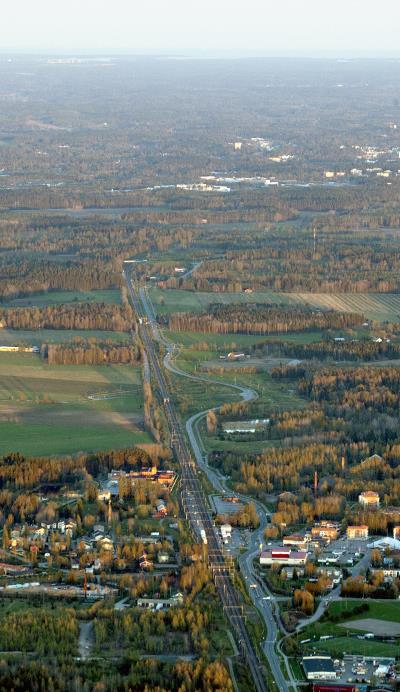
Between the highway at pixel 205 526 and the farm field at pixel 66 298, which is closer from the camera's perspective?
the highway at pixel 205 526

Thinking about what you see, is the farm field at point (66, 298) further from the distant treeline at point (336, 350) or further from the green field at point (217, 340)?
the distant treeline at point (336, 350)

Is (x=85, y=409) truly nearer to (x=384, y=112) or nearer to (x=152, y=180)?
(x=152, y=180)

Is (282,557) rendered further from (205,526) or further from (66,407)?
(66,407)

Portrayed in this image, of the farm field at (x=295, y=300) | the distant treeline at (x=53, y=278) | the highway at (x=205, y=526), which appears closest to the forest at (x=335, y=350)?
the highway at (x=205, y=526)

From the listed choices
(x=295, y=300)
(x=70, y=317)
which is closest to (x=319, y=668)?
(x=70, y=317)

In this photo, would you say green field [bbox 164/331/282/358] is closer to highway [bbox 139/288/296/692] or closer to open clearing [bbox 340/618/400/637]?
highway [bbox 139/288/296/692]

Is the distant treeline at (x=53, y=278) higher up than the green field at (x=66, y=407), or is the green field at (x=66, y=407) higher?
the green field at (x=66, y=407)

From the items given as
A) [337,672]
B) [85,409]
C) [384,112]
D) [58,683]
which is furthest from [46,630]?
[384,112]
